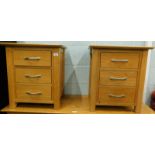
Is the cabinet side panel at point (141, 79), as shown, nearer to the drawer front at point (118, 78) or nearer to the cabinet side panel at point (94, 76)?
the drawer front at point (118, 78)

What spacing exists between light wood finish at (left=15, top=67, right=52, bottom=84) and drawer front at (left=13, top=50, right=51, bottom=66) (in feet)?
0.17

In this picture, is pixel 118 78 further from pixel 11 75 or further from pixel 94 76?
pixel 11 75

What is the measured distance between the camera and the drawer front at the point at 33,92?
114 centimetres

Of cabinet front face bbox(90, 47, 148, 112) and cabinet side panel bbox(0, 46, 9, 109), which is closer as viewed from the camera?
cabinet front face bbox(90, 47, 148, 112)

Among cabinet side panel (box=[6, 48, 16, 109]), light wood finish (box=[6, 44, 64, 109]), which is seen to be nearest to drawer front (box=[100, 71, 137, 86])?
light wood finish (box=[6, 44, 64, 109])

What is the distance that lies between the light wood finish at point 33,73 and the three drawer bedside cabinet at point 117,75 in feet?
1.04

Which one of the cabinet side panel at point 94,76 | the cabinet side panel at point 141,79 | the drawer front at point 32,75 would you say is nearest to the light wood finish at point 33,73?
the drawer front at point 32,75

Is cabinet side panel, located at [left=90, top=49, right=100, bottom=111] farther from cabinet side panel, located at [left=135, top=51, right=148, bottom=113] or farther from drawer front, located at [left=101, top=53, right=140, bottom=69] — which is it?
cabinet side panel, located at [left=135, top=51, right=148, bottom=113]

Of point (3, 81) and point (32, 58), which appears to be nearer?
point (32, 58)

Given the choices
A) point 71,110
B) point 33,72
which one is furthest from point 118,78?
point 33,72

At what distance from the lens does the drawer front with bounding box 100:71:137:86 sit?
3.59ft

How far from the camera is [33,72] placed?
111cm

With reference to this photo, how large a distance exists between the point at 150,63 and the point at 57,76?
1135mm

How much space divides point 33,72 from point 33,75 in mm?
26
